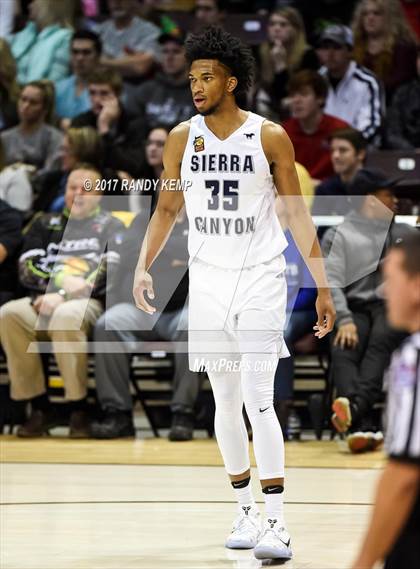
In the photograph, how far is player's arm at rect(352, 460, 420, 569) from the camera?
2551mm

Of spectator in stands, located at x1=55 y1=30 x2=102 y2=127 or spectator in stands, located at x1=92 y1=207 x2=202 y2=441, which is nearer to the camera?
spectator in stands, located at x1=92 y1=207 x2=202 y2=441

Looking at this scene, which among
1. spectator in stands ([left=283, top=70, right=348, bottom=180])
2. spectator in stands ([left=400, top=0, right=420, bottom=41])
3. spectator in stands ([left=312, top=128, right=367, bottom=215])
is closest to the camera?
spectator in stands ([left=312, top=128, right=367, bottom=215])

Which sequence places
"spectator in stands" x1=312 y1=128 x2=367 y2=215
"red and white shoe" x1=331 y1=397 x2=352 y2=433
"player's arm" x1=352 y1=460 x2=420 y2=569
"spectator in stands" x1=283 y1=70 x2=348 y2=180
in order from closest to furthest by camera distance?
"player's arm" x1=352 y1=460 x2=420 y2=569
"red and white shoe" x1=331 y1=397 x2=352 y2=433
"spectator in stands" x1=312 y1=128 x2=367 y2=215
"spectator in stands" x1=283 y1=70 x2=348 y2=180

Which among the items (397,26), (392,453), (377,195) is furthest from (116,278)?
(392,453)

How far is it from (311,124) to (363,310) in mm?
2041

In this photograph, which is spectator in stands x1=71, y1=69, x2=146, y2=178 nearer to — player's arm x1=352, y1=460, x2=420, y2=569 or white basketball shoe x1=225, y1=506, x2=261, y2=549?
white basketball shoe x1=225, y1=506, x2=261, y2=549

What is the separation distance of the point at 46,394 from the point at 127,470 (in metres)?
1.28

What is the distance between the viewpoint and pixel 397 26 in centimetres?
970

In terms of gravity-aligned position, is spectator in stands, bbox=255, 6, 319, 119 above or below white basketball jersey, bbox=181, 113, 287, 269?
above

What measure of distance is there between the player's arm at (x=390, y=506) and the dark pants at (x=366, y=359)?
4.72 meters

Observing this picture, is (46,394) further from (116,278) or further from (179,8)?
(179,8)

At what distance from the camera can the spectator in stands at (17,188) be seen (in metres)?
8.80

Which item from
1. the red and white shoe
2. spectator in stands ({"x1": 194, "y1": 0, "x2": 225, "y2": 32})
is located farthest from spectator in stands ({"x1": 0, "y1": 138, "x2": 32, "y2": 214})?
the red and white shoe

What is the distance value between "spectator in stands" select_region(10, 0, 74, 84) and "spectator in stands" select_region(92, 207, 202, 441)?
3749mm
